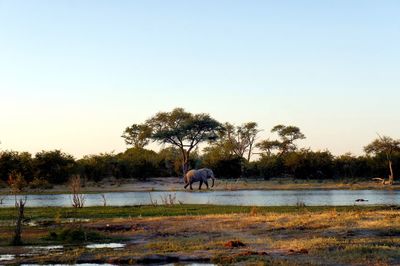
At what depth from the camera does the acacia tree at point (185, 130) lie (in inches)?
3184

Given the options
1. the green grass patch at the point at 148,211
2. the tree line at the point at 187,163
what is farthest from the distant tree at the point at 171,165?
the green grass patch at the point at 148,211

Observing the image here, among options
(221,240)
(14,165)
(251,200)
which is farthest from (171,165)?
(221,240)

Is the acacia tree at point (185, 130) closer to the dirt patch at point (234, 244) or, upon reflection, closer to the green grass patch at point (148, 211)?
the green grass patch at point (148, 211)

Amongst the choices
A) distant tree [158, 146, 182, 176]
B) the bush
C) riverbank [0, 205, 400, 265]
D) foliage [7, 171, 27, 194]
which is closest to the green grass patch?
riverbank [0, 205, 400, 265]

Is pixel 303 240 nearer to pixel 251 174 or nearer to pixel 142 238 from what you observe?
pixel 142 238

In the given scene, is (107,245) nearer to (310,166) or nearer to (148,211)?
(148,211)

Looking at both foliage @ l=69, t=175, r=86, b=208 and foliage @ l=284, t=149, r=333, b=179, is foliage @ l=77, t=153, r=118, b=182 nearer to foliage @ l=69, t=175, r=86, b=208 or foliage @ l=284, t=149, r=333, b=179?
foliage @ l=284, t=149, r=333, b=179

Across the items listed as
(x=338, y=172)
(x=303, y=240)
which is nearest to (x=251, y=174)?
(x=338, y=172)

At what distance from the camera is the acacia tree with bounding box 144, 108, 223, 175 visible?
80875mm

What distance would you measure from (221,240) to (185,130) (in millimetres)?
61278

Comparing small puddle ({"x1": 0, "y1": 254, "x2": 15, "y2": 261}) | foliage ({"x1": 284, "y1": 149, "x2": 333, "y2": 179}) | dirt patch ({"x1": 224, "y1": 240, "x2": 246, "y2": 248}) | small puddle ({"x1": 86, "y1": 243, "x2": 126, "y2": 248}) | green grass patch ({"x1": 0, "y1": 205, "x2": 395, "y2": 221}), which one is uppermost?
foliage ({"x1": 284, "y1": 149, "x2": 333, "y2": 179})

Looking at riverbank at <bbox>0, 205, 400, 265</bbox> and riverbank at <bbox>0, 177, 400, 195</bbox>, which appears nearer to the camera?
riverbank at <bbox>0, 205, 400, 265</bbox>

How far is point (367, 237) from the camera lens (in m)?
19.5

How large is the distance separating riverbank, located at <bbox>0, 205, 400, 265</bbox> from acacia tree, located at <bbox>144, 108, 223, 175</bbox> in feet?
165
